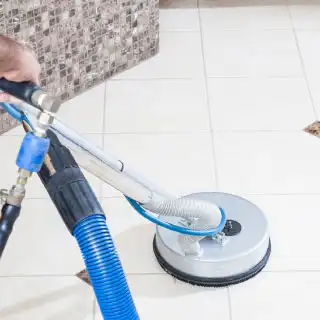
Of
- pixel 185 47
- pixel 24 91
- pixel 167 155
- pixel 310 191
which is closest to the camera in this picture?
pixel 24 91

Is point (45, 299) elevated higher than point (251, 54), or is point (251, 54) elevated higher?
point (45, 299)

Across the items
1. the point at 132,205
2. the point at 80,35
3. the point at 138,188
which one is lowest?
the point at 80,35

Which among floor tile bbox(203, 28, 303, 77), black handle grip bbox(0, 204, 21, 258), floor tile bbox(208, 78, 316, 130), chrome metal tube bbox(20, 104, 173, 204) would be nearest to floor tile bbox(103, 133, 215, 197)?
floor tile bbox(208, 78, 316, 130)

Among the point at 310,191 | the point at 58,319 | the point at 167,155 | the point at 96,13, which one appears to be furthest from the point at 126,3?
the point at 58,319

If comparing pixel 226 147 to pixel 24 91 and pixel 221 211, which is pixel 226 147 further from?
pixel 24 91

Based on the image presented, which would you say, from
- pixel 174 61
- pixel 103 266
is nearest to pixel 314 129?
pixel 174 61

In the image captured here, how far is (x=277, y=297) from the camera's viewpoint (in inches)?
79.4

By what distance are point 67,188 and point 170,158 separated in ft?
3.49

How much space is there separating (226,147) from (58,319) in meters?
0.91

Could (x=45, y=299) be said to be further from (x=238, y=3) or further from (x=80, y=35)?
(x=238, y=3)

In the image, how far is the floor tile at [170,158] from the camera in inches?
94.9

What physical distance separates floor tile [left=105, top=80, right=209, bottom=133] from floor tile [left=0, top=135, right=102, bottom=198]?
16 centimetres

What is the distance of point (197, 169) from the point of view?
2473 millimetres

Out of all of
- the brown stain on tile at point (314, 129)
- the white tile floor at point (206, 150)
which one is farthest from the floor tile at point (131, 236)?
the brown stain on tile at point (314, 129)
